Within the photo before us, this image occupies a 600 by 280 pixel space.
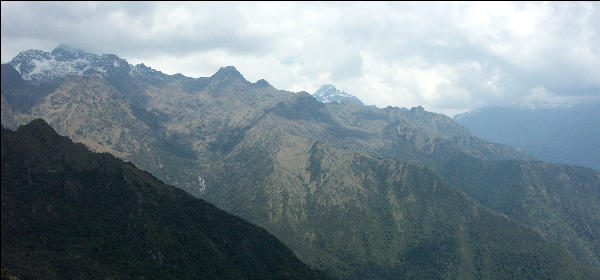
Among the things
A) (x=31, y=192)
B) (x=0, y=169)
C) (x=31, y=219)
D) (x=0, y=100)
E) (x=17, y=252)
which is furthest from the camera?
(x=31, y=192)

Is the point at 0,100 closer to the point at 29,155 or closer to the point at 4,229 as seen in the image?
the point at 4,229

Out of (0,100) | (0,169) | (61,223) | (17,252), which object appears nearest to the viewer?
(0,169)

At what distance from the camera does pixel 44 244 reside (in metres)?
174

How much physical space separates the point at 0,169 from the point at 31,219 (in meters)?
132

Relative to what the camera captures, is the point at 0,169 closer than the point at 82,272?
Yes

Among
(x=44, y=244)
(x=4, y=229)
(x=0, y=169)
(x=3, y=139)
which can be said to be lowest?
(x=44, y=244)

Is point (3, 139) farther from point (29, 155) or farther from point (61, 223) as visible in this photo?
point (61, 223)

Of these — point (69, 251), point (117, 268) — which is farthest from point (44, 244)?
point (117, 268)

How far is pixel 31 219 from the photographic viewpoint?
553ft

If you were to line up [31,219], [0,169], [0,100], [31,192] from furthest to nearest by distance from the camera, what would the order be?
[31,192]
[31,219]
[0,100]
[0,169]

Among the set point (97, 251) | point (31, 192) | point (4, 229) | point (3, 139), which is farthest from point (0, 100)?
point (97, 251)

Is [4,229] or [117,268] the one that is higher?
[4,229]

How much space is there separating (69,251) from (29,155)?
1843 inches

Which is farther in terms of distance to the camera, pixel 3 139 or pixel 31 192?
pixel 31 192
